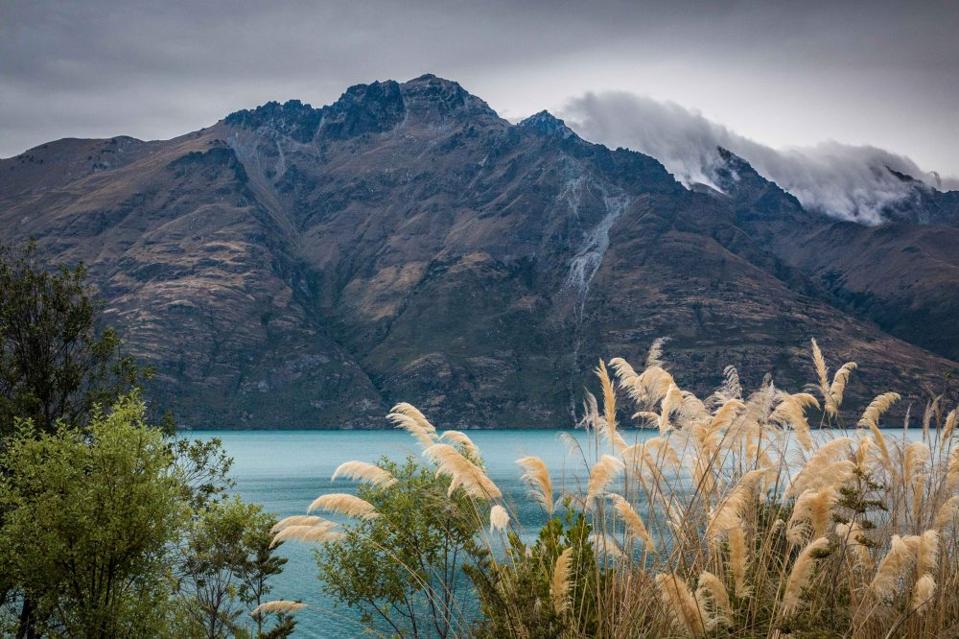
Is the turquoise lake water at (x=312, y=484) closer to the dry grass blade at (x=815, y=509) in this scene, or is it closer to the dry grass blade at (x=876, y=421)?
the dry grass blade at (x=815, y=509)


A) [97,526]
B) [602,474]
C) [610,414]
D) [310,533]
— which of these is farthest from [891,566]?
[97,526]

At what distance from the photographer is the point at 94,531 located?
67.1 ft

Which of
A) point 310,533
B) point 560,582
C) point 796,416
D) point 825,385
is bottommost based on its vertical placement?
point 560,582

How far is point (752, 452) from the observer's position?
34.7 feet

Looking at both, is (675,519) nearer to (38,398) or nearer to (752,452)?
(752,452)

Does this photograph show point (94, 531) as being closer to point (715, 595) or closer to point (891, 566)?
point (715, 595)

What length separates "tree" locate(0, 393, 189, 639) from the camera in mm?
20516

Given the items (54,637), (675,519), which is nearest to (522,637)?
(675,519)

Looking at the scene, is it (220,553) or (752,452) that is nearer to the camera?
(752,452)

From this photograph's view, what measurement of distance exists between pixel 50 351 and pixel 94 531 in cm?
1043

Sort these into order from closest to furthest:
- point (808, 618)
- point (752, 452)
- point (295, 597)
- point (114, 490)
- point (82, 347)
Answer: point (808, 618)
point (752, 452)
point (114, 490)
point (82, 347)
point (295, 597)

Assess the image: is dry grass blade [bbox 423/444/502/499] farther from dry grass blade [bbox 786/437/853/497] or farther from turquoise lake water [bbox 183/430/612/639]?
dry grass blade [bbox 786/437/853/497]

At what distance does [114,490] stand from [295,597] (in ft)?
97.5

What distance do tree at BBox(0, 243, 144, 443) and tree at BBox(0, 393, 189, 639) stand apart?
201 inches
